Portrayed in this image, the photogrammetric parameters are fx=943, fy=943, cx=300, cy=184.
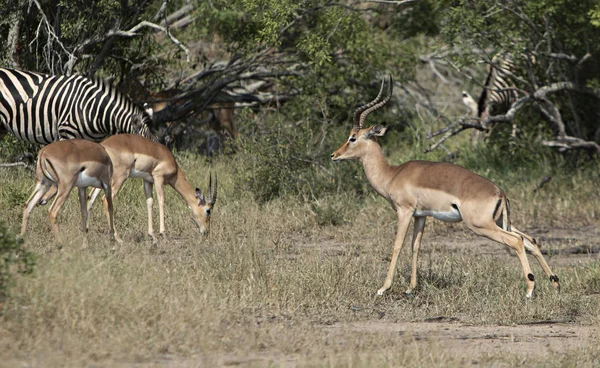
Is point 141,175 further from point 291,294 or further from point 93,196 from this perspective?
point 291,294

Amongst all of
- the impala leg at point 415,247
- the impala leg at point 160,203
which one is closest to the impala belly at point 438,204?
the impala leg at point 415,247

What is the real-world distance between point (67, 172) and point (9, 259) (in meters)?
3.11

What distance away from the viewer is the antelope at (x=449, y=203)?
7266mm

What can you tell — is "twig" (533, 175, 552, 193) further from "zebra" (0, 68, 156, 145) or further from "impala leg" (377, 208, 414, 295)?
"zebra" (0, 68, 156, 145)

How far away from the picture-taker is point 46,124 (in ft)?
36.6

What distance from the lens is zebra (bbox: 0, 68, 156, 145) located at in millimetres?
10930

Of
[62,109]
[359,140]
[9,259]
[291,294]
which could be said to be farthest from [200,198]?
[9,259]

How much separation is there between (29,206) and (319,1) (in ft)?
14.9

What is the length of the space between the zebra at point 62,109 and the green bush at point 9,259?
5.26m

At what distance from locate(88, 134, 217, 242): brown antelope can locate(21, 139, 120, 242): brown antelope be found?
2.05 ft

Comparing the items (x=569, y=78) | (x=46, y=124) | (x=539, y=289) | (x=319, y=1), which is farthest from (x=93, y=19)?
(x=539, y=289)

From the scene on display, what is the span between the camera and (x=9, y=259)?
558 centimetres

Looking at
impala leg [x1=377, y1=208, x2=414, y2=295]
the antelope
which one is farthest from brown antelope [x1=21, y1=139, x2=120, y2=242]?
impala leg [x1=377, y1=208, x2=414, y2=295]

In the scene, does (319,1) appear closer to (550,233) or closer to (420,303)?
(550,233)
